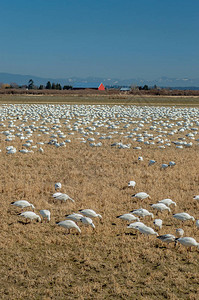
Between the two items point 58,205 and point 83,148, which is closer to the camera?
point 58,205

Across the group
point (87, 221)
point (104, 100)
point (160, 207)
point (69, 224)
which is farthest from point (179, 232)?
point (104, 100)

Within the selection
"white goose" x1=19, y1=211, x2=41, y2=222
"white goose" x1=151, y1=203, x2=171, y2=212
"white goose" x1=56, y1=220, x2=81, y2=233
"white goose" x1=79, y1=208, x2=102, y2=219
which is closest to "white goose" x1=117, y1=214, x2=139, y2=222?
"white goose" x1=79, y1=208, x2=102, y2=219

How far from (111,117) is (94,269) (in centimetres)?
2995

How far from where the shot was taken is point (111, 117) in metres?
35.5

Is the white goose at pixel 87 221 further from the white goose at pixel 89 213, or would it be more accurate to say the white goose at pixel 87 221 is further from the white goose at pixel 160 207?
the white goose at pixel 160 207

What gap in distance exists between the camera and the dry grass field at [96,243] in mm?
5547

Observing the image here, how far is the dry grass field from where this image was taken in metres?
5.55

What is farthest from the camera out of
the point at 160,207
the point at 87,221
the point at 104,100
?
the point at 104,100

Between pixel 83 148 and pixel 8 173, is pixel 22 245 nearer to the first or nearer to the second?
pixel 8 173

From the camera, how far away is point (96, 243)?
7031 millimetres

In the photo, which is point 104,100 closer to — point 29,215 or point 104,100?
point 104,100

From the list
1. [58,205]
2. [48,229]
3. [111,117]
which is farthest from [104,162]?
[111,117]

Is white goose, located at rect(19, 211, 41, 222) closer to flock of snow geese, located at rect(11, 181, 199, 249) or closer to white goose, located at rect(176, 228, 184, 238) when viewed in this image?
flock of snow geese, located at rect(11, 181, 199, 249)

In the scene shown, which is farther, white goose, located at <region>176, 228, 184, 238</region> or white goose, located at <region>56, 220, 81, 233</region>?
white goose, located at <region>56, 220, 81, 233</region>
